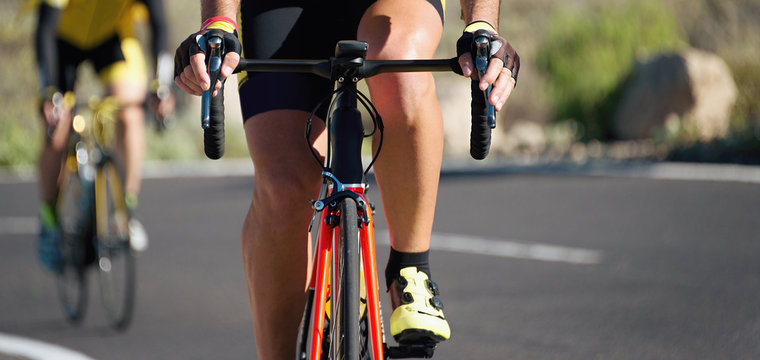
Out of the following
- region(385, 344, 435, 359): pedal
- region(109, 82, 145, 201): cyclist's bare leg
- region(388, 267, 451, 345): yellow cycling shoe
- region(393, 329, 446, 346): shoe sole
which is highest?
region(109, 82, 145, 201): cyclist's bare leg

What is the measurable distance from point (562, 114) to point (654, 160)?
3.12 meters

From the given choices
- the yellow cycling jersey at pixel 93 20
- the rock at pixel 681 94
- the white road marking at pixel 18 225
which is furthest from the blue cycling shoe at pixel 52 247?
the rock at pixel 681 94

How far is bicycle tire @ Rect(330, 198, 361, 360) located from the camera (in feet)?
6.64

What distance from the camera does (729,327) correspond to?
472 cm

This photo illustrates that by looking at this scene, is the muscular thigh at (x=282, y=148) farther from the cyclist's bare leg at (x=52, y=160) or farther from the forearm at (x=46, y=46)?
the cyclist's bare leg at (x=52, y=160)

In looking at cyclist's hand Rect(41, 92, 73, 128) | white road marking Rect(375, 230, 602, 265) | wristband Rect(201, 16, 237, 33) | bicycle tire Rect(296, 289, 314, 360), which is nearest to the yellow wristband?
wristband Rect(201, 16, 237, 33)

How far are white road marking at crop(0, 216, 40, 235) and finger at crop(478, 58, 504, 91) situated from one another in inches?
299

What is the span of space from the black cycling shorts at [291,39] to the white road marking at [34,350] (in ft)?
A: 7.63

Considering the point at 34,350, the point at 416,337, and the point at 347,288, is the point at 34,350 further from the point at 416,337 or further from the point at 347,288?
the point at 347,288

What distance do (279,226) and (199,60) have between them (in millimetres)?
675

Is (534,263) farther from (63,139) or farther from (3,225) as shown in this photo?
(3,225)

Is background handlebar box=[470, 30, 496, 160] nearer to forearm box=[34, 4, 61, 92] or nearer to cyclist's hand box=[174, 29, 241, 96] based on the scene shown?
cyclist's hand box=[174, 29, 241, 96]

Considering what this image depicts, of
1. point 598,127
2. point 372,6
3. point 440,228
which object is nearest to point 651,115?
point 598,127

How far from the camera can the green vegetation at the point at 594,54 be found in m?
16.5
